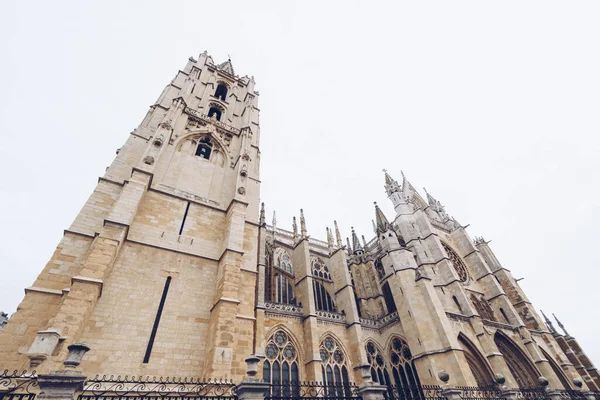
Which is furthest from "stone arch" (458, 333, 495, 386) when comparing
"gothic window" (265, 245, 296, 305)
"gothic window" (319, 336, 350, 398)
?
"gothic window" (265, 245, 296, 305)

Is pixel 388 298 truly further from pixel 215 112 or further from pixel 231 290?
pixel 215 112

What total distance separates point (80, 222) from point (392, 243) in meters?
18.5

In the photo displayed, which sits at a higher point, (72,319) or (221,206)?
(221,206)

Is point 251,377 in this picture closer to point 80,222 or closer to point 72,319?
point 72,319

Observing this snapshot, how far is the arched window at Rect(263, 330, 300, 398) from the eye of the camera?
13.7 m

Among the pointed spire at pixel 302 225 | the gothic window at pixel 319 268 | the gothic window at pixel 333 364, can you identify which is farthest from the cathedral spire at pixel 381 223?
the gothic window at pixel 333 364

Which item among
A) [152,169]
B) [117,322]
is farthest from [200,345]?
[152,169]

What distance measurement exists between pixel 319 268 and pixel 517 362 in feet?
49.2

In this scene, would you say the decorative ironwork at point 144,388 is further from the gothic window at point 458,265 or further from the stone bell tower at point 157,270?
the gothic window at point 458,265

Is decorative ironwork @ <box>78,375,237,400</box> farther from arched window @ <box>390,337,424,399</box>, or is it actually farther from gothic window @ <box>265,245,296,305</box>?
arched window @ <box>390,337,424,399</box>

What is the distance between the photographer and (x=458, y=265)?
2436cm

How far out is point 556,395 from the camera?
1009cm

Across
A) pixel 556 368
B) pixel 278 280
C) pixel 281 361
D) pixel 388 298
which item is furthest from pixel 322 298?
pixel 556 368

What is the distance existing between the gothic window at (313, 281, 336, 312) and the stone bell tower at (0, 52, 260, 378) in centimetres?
1027
